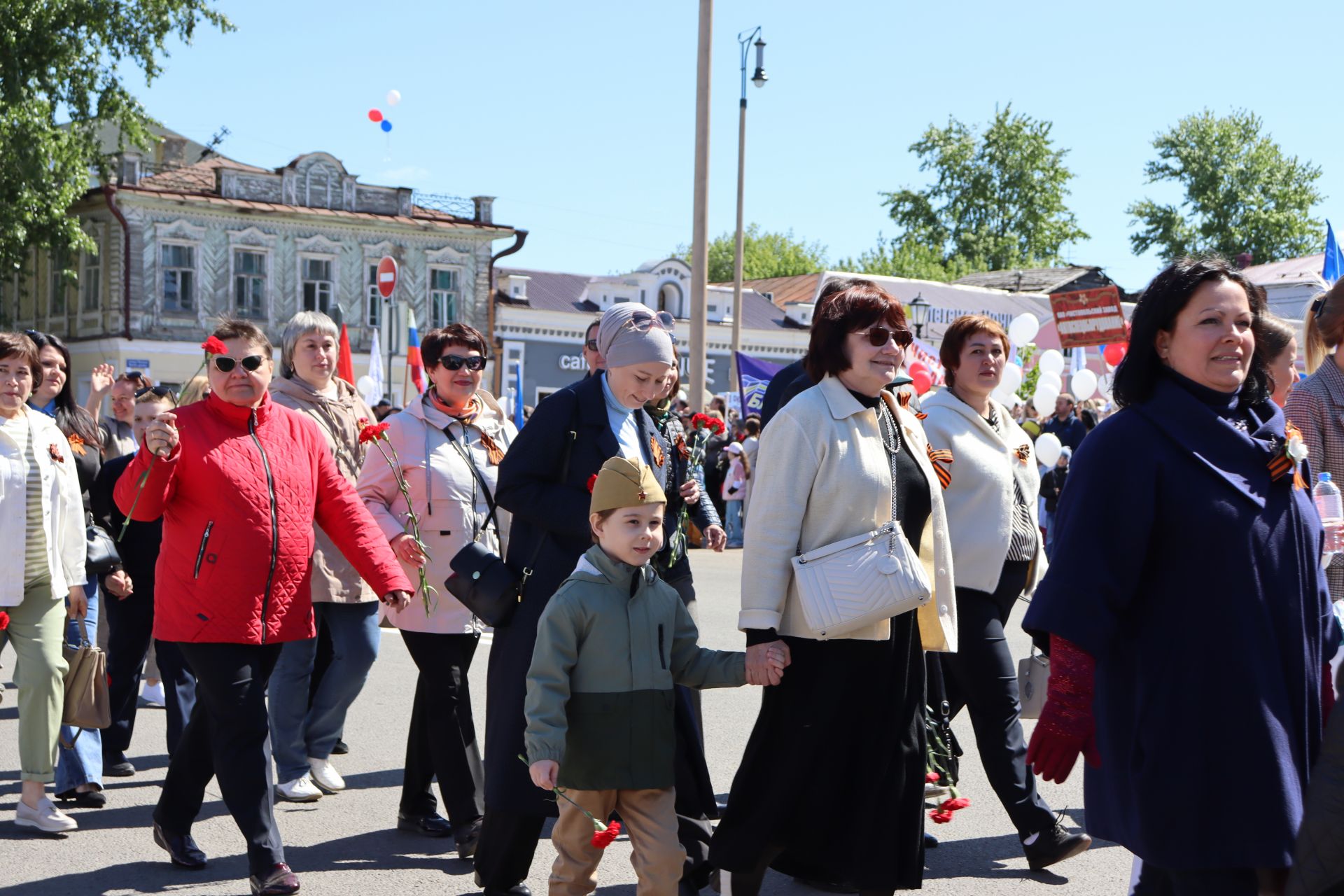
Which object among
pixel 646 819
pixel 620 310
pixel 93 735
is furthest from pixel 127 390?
pixel 646 819

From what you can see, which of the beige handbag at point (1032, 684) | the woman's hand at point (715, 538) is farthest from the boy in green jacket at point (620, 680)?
the beige handbag at point (1032, 684)

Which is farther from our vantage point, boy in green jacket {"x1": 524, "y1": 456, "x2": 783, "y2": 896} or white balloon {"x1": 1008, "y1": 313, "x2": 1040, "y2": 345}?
white balloon {"x1": 1008, "y1": 313, "x2": 1040, "y2": 345}

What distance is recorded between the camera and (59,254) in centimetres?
3888

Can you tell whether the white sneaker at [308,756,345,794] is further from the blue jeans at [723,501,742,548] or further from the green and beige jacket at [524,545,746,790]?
the blue jeans at [723,501,742,548]

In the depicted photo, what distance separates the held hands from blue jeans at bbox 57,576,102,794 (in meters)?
3.32

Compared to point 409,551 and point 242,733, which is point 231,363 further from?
point 242,733

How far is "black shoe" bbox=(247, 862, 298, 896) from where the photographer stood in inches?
193

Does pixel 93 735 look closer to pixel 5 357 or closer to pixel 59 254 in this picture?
pixel 5 357

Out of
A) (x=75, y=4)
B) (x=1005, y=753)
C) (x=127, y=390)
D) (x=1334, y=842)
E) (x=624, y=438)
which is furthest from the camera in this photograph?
(x=75, y=4)

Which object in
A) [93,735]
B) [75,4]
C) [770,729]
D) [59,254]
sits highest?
[75,4]

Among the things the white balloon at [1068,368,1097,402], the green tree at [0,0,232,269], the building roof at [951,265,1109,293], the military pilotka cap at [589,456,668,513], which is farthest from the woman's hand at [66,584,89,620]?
the building roof at [951,265,1109,293]

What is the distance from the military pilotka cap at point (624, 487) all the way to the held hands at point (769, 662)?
52 cm

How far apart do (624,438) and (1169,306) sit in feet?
6.28

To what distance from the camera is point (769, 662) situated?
4164 millimetres
